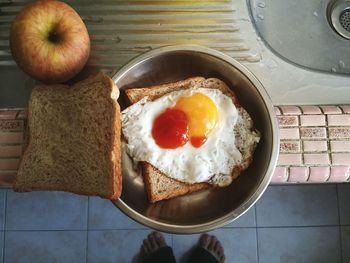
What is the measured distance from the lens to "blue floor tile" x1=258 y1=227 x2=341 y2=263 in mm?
1438

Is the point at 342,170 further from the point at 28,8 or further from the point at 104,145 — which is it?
the point at 28,8

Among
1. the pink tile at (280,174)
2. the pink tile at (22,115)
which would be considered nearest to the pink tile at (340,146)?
the pink tile at (280,174)

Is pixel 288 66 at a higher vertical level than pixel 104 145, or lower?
higher

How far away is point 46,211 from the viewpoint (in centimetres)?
144

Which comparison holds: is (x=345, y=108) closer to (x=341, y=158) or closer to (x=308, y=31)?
(x=341, y=158)


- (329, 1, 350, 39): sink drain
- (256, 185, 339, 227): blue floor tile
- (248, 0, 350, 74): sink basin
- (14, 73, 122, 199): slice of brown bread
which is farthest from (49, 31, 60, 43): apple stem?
(256, 185, 339, 227): blue floor tile

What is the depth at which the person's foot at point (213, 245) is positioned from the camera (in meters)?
1.42

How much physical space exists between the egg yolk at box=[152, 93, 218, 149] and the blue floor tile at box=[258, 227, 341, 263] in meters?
0.72

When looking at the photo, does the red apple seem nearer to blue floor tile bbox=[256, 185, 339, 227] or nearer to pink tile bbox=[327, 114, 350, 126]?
pink tile bbox=[327, 114, 350, 126]

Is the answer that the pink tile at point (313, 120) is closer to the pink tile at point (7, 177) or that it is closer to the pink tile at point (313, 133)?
the pink tile at point (313, 133)

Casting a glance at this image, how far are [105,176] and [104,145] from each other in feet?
0.21

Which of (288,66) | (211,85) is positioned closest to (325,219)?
(288,66)

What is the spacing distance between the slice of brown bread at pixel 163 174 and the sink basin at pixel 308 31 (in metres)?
0.21

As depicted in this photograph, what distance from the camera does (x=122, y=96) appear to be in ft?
3.05
